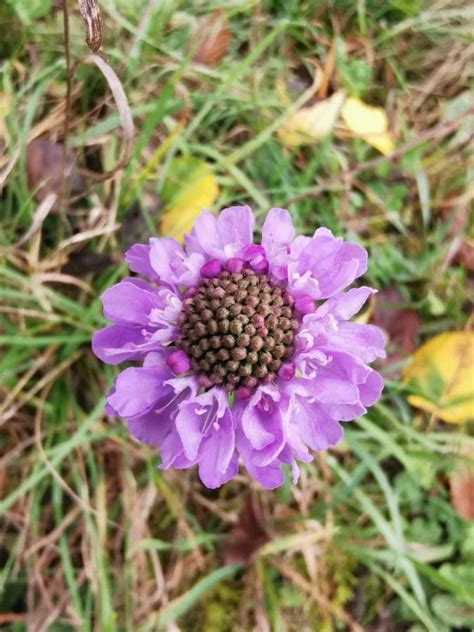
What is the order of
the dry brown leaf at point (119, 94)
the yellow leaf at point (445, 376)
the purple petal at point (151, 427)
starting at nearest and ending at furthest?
the purple petal at point (151, 427)
the dry brown leaf at point (119, 94)
the yellow leaf at point (445, 376)

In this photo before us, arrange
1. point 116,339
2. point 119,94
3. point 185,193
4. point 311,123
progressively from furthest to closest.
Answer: point 311,123, point 185,193, point 119,94, point 116,339

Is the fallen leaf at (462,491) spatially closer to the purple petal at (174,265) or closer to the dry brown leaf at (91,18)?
the purple petal at (174,265)

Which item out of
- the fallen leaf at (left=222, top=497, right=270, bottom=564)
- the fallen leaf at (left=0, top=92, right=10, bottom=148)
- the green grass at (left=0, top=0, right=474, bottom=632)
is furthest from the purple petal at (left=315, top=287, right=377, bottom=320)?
the fallen leaf at (left=0, top=92, right=10, bottom=148)

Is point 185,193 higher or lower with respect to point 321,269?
lower

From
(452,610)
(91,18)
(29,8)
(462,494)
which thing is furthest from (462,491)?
(29,8)

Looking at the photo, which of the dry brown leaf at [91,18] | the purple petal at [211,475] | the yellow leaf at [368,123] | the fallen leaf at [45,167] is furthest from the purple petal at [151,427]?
the yellow leaf at [368,123]

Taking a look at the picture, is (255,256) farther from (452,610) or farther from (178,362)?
(452,610)

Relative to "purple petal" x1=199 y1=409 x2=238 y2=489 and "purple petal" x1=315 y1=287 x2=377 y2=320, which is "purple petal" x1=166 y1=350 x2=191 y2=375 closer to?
"purple petal" x1=199 y1=409 x2=238 y2=489

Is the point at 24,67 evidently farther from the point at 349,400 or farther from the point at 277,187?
the point at 349,400
